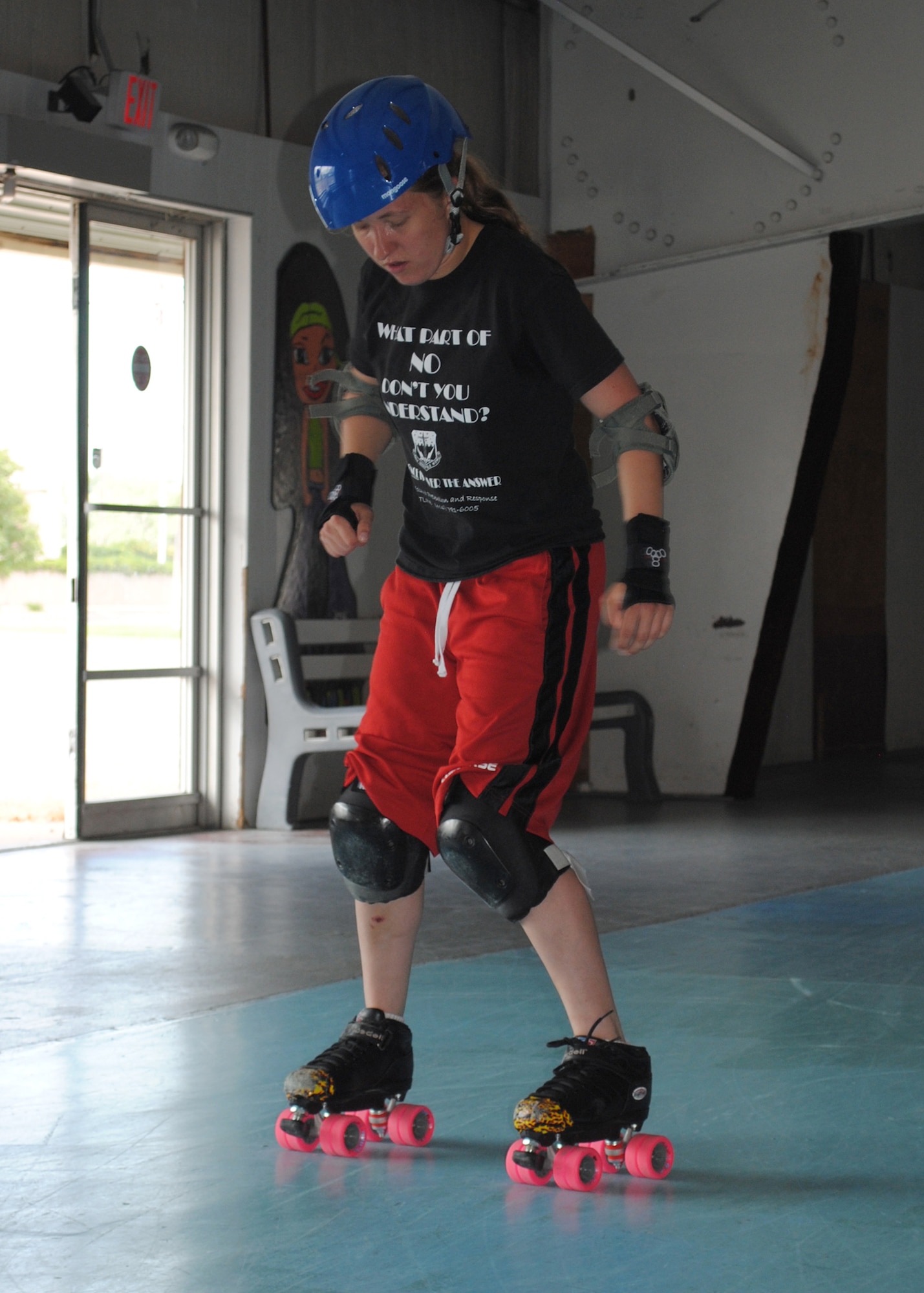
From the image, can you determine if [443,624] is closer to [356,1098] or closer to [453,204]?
[453,204]

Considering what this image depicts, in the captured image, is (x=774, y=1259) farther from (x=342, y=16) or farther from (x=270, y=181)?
(x=342, y=16)

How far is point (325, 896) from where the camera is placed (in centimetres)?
469

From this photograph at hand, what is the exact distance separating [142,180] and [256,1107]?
14.8 feet

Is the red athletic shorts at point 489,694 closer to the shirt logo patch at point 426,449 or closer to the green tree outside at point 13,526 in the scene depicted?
the shirt logo patch at point 426,449

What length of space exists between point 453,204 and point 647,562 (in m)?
0.59

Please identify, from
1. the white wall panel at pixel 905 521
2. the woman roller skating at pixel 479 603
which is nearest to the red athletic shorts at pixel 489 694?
the woman roller skating at pixel 479 603

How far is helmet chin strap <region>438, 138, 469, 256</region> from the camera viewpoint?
7.17ft

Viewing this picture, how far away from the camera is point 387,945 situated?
2330 millimetres

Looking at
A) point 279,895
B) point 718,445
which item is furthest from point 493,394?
point 718,445

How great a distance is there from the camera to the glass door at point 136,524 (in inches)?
243

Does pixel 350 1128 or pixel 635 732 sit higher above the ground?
pixel 635 732

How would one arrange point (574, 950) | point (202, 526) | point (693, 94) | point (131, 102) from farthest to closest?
point (693, 94), point (202, 526), point (131, 102), point (574, 950)

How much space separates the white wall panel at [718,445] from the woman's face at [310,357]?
63.1 inches

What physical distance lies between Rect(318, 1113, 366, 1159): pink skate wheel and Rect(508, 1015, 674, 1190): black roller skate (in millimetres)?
248
